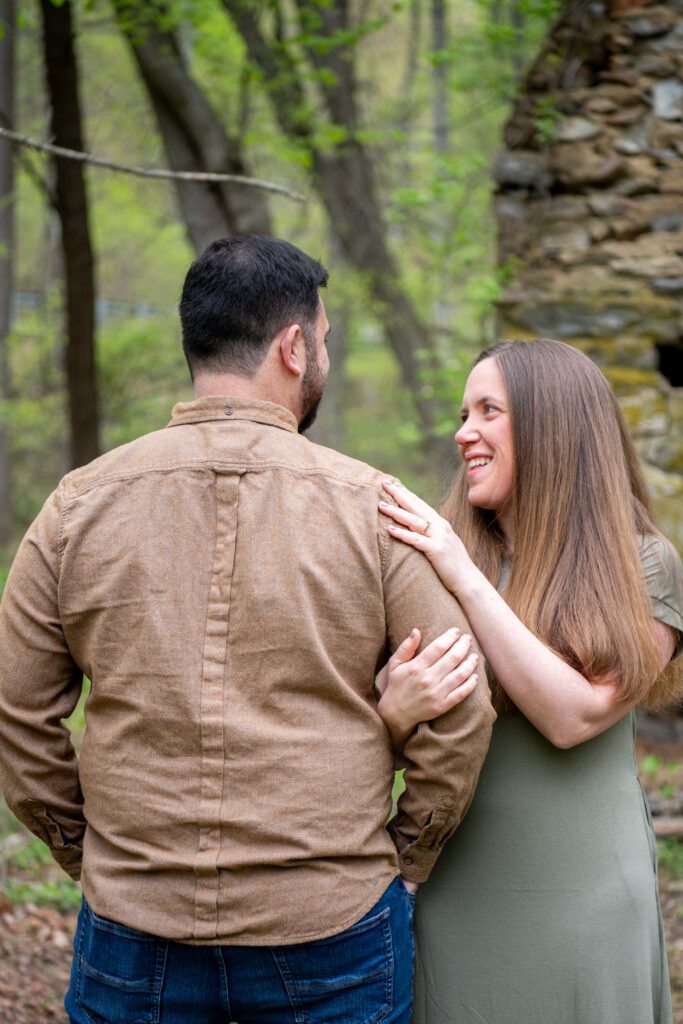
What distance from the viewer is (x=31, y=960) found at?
3.88 meters

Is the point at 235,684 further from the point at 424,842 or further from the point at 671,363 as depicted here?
the point at 671,363

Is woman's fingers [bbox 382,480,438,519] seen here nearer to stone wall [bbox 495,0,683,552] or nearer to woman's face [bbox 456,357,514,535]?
woman's face [bbox 456,357,514,535]

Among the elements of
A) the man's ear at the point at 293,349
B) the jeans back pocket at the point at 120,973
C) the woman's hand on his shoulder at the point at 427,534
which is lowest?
the jeans back pocket at the point at 120,973

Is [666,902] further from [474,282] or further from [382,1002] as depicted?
[474,282]

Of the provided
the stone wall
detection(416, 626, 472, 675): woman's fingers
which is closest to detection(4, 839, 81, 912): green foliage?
detection(416, 626, 472, 675): woman's fingers

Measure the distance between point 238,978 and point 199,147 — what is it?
6.49 metres

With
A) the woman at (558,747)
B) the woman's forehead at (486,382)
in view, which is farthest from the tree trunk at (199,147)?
the woman at (558,747)

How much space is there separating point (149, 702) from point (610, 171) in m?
4.84

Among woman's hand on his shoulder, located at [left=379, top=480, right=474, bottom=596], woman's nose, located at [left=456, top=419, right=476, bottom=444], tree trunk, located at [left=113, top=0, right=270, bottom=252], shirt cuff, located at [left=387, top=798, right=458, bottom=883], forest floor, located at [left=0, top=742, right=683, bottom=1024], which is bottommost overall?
forest floor, located at [left=0, top=742, right=683, bottom=1024]

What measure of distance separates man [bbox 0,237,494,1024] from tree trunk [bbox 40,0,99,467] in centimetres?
432

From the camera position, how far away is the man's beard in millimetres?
1992

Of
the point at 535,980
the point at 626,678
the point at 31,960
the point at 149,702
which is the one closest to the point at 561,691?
the point at 626,678

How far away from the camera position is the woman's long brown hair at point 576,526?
6.88 feet

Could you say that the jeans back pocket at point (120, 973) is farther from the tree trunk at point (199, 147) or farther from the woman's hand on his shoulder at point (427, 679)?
the tree trunk at point (199, 147)
